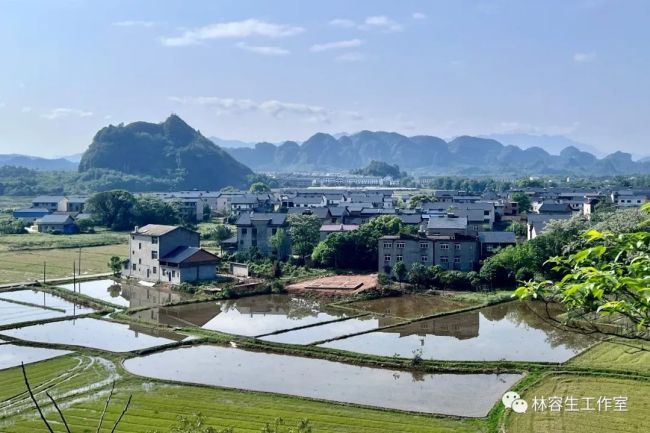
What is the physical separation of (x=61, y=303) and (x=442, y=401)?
1761cm

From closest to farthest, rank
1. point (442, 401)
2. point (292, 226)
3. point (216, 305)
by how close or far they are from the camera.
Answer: point (442, 401) → point (216, 305) → point (292, 226)

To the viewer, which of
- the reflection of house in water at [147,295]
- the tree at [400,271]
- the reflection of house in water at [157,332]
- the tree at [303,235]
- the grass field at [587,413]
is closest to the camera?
the grass field at [587,413]

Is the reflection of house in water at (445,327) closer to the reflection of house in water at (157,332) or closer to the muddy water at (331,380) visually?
the muddy water at (331,380)

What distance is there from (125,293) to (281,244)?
9320 mm

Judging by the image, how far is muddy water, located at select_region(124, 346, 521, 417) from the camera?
1415 centimetres

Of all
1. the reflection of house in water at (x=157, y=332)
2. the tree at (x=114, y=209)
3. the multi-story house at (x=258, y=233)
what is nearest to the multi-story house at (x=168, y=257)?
the multi-story house at (x=258, y=233)

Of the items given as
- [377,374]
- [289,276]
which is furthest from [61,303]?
[377,374]

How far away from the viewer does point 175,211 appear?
54656 millimetres

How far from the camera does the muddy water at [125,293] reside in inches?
1032

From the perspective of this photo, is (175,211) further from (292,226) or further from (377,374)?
(377,374)

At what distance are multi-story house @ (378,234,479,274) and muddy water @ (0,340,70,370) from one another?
1584cm

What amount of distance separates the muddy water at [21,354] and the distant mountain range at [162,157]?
97.2 meters

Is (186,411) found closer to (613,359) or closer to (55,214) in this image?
(613,359)

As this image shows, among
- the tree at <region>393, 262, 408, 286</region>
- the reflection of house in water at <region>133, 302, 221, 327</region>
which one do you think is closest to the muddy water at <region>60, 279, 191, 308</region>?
the reflection of house in water at <region>133, 302, 221, 327</region>
